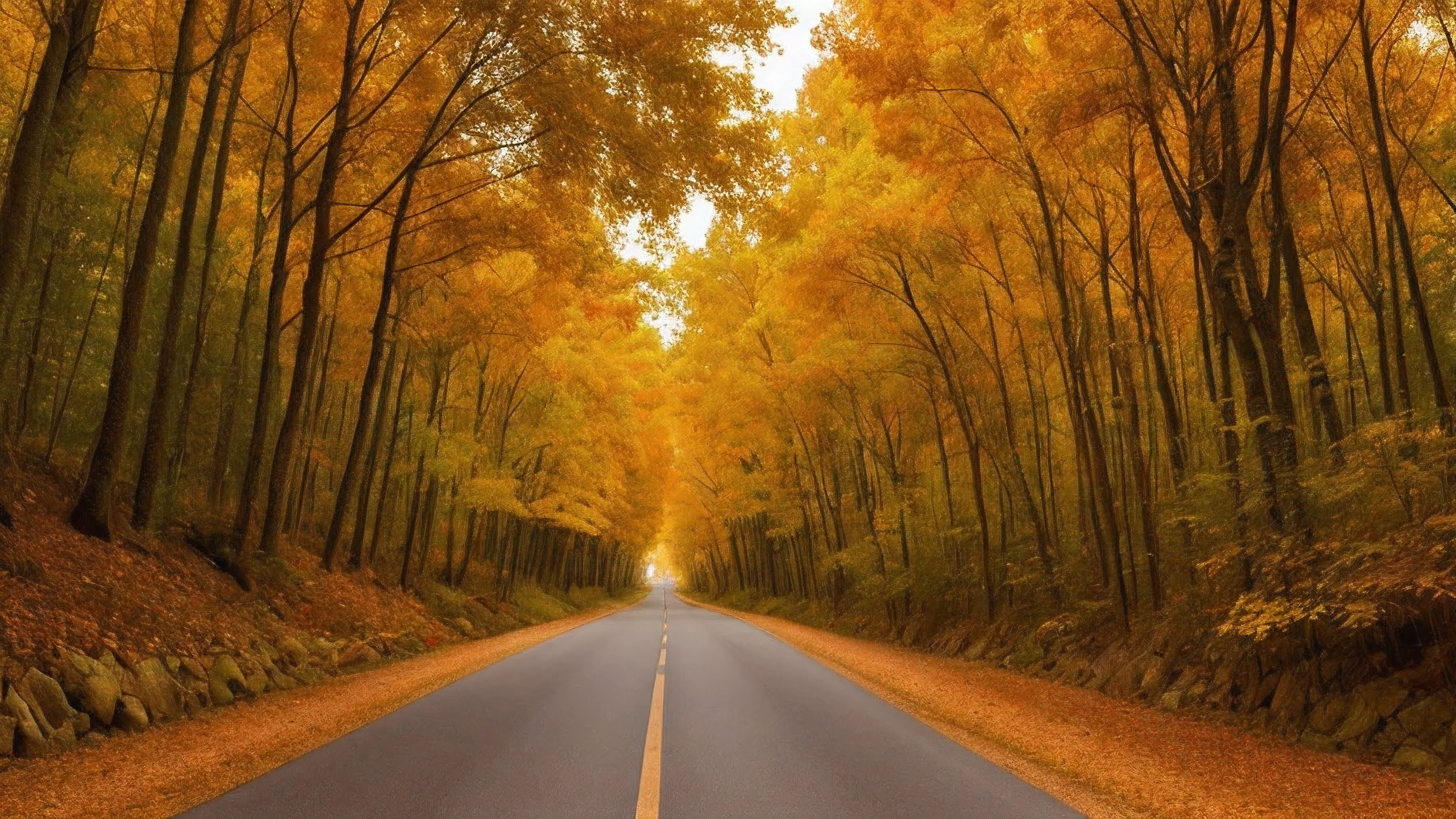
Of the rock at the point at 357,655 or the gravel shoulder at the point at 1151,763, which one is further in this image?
the rock at the point at 357,655

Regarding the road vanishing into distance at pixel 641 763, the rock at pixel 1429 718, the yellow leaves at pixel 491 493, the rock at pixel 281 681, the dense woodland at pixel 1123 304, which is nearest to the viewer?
the road vanishing into distance at pixel 641 763

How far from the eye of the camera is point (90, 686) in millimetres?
6562

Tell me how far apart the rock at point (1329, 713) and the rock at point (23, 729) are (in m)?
10.2

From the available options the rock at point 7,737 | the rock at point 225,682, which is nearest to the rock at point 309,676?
the rock at point 225,682

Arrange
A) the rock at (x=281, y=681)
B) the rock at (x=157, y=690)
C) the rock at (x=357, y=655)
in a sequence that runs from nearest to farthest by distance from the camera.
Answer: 1. the rock at (x=157, y=690)
2. the rock at (x=281, y=681)
3. the rock at (x=357, y=655)

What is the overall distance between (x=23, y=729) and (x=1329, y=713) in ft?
34.2

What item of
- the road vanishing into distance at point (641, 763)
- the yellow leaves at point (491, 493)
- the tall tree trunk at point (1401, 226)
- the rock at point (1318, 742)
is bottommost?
the road vanishing into distance at point (641, 763)

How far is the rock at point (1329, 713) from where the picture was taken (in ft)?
21.8

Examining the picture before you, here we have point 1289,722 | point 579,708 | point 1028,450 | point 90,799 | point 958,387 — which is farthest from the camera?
point 1028,450

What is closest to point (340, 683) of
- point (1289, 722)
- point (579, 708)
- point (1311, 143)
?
point (579, 708)

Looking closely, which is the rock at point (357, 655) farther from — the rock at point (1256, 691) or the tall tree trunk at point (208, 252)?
the rock at point (1256, 691)

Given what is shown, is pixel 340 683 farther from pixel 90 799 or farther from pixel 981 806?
pixel 981 806

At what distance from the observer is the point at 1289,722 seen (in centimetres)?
707

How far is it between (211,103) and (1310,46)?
1425 centimetres
